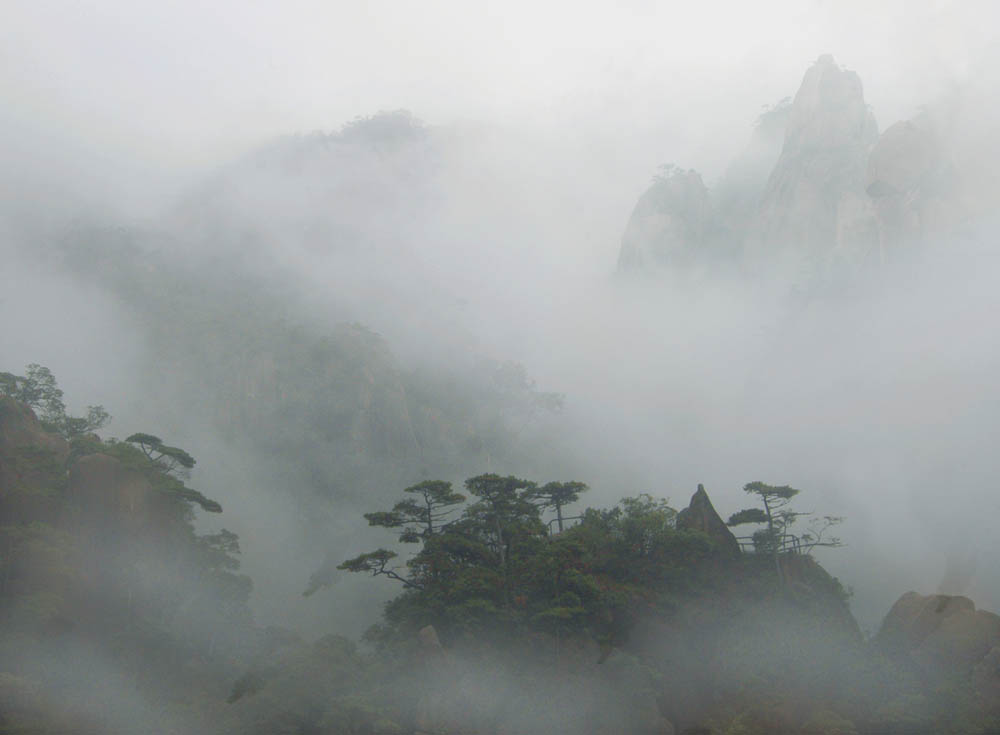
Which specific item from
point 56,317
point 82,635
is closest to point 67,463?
point 82,635

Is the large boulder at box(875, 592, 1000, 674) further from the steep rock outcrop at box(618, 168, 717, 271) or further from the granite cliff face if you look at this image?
the steep rock outcrop at box(618, 168, 717, 271)

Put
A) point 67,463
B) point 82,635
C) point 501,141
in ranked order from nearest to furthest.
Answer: point 82,635, point 67,463, point 501,141

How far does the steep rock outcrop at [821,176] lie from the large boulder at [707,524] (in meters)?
45.5

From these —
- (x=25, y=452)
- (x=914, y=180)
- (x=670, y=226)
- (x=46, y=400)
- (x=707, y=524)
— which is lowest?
(x=707, y=524)

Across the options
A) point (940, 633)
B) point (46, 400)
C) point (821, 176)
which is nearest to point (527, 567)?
point (940, 633)

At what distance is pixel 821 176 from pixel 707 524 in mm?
53403

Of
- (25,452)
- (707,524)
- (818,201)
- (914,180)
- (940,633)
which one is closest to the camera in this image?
(940,633)

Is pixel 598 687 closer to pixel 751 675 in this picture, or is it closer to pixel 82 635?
pixel 751 675

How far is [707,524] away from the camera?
4638 centimetres

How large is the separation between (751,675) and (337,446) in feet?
171

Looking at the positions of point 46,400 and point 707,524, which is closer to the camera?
point 707,524

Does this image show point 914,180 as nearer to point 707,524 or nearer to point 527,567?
point 707,524

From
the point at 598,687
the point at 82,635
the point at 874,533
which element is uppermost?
the point at 874,533

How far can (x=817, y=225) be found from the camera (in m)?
82.1
